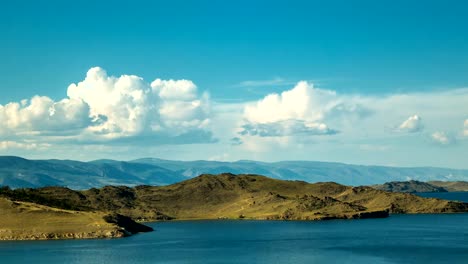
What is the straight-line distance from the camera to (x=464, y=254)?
199m

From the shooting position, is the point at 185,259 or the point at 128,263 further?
the point at 185,259

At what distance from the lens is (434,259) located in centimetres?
18862

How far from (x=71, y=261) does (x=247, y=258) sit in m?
52.7

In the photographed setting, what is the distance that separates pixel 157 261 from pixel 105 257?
59.0ft

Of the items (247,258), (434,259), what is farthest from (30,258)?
(434,259)

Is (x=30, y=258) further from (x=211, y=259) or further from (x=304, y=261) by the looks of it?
(x=304, y=261)

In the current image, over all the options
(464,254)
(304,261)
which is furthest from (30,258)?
(464,254)

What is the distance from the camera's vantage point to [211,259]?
645ft

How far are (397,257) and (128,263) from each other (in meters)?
81.1

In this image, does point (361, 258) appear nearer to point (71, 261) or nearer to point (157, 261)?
point (157, 261)

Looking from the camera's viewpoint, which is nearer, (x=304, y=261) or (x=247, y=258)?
(x=304, y=261)

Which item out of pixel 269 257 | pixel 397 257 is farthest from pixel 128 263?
pixel 397 257

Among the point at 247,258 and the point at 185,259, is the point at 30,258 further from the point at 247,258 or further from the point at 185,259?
the point at 247,258

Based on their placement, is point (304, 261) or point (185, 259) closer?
point (304, 261)
